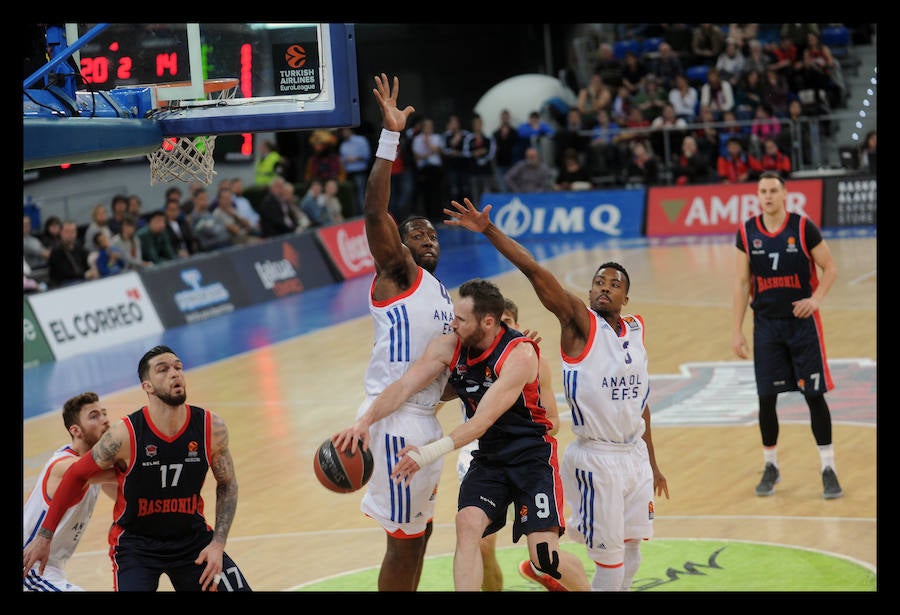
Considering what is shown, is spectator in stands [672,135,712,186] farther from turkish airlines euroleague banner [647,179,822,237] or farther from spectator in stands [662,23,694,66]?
spectator in stands [662,23,694,66]

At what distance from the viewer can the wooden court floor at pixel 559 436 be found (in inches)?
352

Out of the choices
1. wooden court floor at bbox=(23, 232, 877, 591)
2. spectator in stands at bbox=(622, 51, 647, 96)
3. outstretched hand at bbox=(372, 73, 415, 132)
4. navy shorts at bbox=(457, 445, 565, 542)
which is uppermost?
spectator in stands at bbox=(622, 51, 647, 96)

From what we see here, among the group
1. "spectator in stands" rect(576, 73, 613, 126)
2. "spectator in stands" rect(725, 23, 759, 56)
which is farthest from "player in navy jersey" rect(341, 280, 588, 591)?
"spectator in stands" rect(725, 23, 759, 56)

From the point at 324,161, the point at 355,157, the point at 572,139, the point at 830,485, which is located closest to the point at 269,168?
the point at 324,161

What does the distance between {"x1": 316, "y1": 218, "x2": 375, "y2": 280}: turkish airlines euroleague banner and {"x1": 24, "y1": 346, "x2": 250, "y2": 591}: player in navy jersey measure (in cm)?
1429

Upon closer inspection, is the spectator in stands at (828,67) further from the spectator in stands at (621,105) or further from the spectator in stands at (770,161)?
the spectator in stands at (621,105)

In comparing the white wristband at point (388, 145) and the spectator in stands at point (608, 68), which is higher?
the spectator in stands at point (608, 68)

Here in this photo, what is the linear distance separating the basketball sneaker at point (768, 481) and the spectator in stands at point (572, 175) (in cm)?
1551

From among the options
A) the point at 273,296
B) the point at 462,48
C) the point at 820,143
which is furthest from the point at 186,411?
the point at 462,48

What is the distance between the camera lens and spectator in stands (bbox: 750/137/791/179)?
76.9ft

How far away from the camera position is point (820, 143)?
2392 centimetres

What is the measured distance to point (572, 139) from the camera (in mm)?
25578

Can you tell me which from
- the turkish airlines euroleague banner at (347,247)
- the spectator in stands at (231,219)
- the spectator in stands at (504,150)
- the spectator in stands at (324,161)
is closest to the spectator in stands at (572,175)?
the spectator in stands at (504,150)
